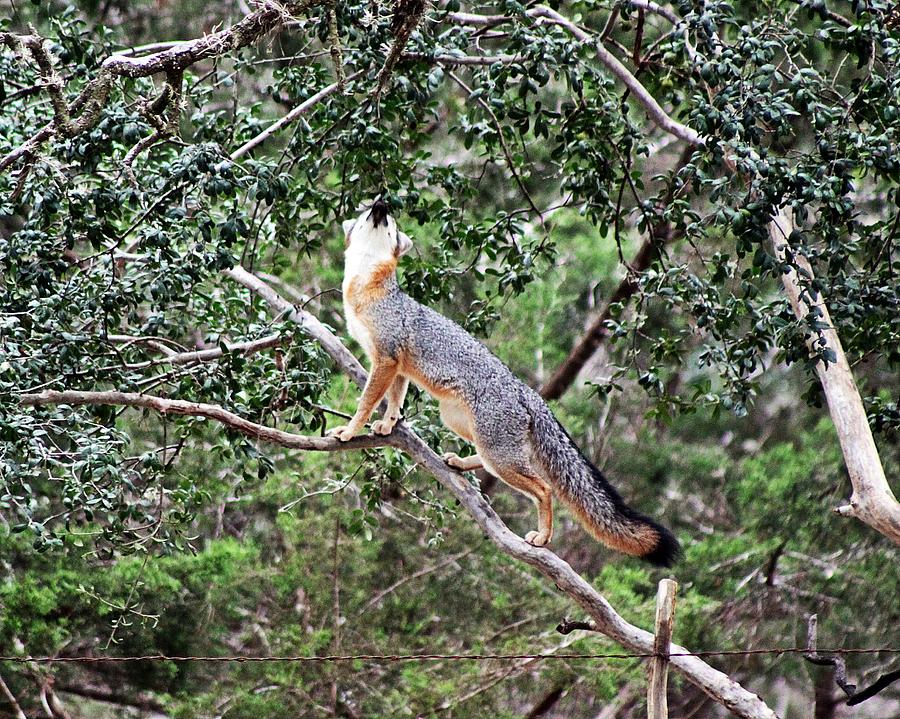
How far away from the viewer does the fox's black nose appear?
6.07m

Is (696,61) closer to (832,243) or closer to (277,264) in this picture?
(832,243)

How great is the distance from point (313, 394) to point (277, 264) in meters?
1.29

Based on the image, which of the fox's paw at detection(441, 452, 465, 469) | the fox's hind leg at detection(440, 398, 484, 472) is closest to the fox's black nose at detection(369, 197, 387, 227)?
the fox's hind leg at detection(440, 398, 484, 472)

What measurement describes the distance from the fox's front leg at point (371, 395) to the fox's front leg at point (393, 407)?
77mm

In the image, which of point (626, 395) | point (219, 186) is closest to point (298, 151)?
point (219, 186)

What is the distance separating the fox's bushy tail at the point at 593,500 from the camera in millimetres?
5586

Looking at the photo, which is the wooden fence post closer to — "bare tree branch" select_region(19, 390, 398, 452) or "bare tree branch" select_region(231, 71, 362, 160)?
"bare tree branch" select_region(19, 390, 398, 452)

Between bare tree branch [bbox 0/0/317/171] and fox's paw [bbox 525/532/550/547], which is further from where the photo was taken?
fox's paw [bbox 525/532/550/547]

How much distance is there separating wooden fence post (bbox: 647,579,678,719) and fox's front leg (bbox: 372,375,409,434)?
57.7 inches

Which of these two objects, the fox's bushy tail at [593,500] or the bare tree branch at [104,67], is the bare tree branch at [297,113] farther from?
the fox's bushy tail at [593,500]

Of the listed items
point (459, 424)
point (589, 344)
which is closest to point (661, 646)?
point (459, 424)

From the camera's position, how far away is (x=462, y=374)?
586 cm

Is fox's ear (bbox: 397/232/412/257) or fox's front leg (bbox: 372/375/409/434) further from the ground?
fox's ear (bbox: 397/232/412/257)

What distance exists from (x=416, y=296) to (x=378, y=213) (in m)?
0.79
